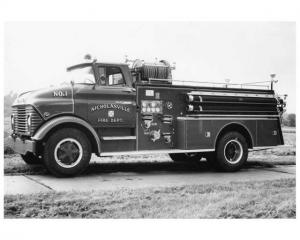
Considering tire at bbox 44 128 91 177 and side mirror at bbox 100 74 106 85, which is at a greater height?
side mirror at bbox 100 74 106 85

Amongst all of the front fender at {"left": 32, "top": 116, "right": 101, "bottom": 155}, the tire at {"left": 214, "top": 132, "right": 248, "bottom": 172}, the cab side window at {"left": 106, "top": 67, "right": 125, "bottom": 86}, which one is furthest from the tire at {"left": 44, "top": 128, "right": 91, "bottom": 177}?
the tire at {"left": 214, "top": 132, "right": 248, "bottom": 172}

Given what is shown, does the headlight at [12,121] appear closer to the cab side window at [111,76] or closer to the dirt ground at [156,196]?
the dirt ground at [156,196]

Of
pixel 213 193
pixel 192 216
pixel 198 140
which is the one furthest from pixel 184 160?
pixel 192 216

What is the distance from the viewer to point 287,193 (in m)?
7.02

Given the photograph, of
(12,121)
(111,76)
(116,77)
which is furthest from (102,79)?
(12,121)

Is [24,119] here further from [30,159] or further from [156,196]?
[156,196]

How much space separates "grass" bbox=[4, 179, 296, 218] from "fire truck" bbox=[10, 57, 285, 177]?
167 centimetres

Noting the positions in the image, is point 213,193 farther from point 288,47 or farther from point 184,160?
point 184,160

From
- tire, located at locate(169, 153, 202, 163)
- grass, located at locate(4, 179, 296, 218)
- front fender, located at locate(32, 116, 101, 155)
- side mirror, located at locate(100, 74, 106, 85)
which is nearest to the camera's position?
grass, located at locate(4, 179, 296, 218)

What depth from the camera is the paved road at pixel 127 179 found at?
7004 mm

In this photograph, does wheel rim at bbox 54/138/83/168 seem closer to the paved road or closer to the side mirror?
the paved road

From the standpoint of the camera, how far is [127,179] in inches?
318

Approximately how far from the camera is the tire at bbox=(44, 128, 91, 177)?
771 cm

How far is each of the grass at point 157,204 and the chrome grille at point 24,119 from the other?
1.85m
